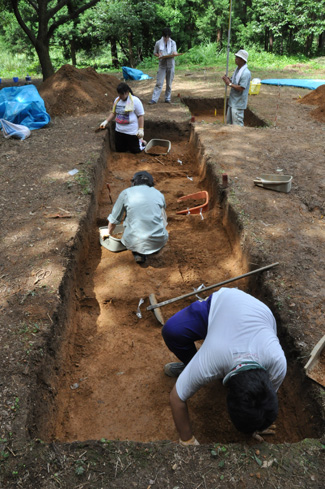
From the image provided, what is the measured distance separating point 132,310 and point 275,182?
2.69 metres

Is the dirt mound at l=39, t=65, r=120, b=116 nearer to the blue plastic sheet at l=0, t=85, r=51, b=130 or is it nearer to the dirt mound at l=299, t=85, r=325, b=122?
the blue plastic sheet at l=0, t=85, r=51, b=130

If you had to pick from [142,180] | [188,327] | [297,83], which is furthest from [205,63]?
[188,327]

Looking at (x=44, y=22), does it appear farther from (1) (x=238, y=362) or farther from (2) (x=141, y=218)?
(1) (x=238, y=362)

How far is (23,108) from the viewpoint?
25.0 feet

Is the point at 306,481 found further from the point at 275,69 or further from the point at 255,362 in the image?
the point at 275,69

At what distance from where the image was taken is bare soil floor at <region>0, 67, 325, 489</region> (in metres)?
2.01

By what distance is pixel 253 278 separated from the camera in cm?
364

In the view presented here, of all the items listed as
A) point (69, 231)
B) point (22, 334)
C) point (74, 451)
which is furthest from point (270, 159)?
point (74, 451)

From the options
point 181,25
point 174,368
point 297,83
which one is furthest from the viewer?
point 181,25

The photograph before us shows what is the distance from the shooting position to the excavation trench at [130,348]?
8.62ft

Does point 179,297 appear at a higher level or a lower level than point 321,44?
lower

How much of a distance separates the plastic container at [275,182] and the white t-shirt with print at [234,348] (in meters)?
3.18

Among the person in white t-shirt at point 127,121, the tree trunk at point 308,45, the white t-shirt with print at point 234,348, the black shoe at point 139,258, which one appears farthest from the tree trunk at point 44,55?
the tree trunk at point 308,45

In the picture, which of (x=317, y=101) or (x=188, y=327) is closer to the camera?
(x=188, y=327)
